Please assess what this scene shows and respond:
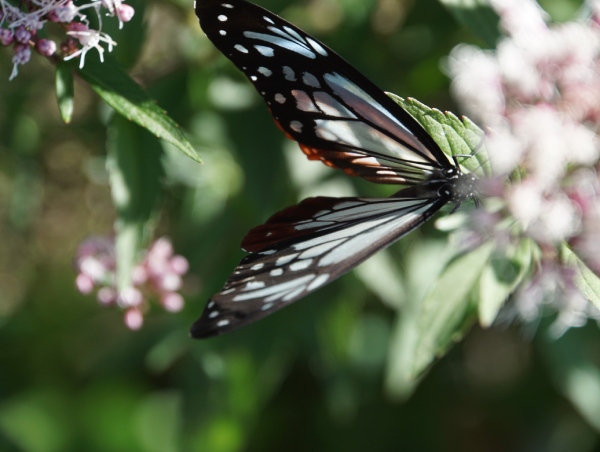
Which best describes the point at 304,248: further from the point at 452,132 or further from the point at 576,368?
the point at 576,368

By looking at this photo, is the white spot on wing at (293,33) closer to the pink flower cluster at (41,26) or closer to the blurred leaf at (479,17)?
the pink flower cluster at (41,26)

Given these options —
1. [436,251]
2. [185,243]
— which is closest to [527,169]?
[436,251]

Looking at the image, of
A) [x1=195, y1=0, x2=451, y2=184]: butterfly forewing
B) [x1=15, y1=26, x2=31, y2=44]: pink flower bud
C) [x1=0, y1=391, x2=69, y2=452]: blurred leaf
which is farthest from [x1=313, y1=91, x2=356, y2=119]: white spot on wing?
[x1=0, y1=391, x2=69, y2=452]: blurred leaf

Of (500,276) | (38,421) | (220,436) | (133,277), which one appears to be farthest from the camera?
(38,421)

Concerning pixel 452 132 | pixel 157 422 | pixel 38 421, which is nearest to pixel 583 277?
pixel 452 132

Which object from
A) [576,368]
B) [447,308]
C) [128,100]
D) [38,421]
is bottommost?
[576,368]

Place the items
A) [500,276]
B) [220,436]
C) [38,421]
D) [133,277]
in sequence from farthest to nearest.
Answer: [38,421], [220,436], [133,277], [500,276]

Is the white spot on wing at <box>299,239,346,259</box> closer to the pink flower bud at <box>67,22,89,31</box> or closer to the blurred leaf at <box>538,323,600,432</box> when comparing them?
the pink flower bud at <box>67,22,89,31</box>
